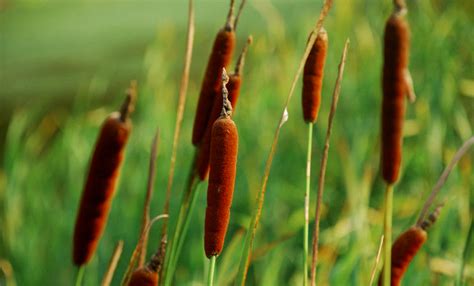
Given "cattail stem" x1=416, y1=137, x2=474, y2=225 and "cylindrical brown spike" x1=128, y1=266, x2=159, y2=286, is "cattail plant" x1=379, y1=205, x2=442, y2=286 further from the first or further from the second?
"cylindrical brown spike" x1=128, y1=266, x2=159, y2=286

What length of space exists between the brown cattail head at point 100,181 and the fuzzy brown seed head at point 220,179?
141mm

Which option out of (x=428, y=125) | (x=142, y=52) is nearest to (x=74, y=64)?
(x=142, y=52)

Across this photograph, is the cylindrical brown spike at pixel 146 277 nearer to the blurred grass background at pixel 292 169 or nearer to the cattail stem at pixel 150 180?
the cattail stem at pixel 150 180

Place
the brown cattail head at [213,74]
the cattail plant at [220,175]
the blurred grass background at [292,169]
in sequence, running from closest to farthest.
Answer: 1. the cattail plant at [220,175]
2. the brown cattail head at [213,74]
3. the blurred grass background at [292,169]

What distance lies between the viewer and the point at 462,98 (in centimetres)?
230

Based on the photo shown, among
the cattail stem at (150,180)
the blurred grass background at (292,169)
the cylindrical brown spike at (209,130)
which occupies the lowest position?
the blurred grass background at (292,169)

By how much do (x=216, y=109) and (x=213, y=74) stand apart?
54 mm

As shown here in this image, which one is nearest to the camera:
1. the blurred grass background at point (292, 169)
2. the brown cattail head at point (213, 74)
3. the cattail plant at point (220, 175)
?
the cattail plant at point (220, 175)

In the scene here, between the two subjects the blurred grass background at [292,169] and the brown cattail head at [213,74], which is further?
the blurred grass background at [292,169]

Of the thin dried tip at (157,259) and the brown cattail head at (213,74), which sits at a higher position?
the brown cattail head at (213,74)

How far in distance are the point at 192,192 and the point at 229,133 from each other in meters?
0.15

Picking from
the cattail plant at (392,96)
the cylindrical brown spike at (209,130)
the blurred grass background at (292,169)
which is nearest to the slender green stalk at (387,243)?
the cattail plant at (392,96)

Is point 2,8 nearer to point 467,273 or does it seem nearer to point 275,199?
point 275,199

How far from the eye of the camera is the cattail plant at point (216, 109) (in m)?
0.58
